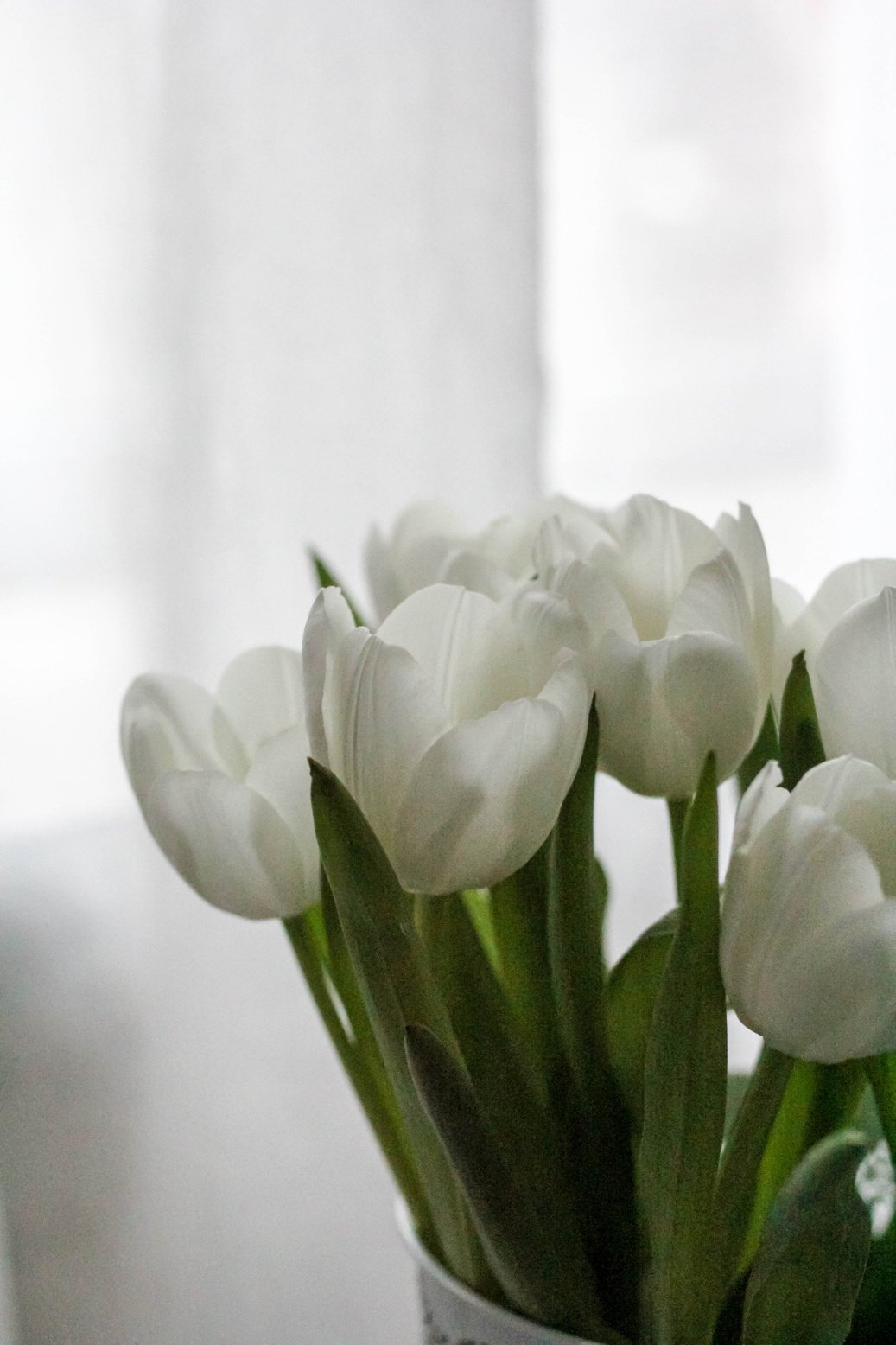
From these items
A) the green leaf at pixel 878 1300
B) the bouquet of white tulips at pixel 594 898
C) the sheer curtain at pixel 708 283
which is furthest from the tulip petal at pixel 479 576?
the sheer curtain at pixel 708 283

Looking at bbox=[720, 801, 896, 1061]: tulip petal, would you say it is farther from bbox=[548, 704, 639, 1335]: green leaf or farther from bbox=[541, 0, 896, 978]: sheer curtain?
bbox=[541, 0, 896, 978]: sheer curtain

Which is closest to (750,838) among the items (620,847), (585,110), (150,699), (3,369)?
(150,699)

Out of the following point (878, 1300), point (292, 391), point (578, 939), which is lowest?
point (878, 1300)

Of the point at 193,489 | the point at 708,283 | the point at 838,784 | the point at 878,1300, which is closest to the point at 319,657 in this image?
the point at 838,784

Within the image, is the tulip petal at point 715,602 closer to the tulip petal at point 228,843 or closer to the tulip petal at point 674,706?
the tulip petal at point 674,706

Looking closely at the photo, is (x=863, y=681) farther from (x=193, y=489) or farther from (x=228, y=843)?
(x=193, y=489)

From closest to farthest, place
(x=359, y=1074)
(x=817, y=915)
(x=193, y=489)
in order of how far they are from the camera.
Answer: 1. (x=817, y=915)
2. (x=359, y=1074)
3. (x=193, y=489)
